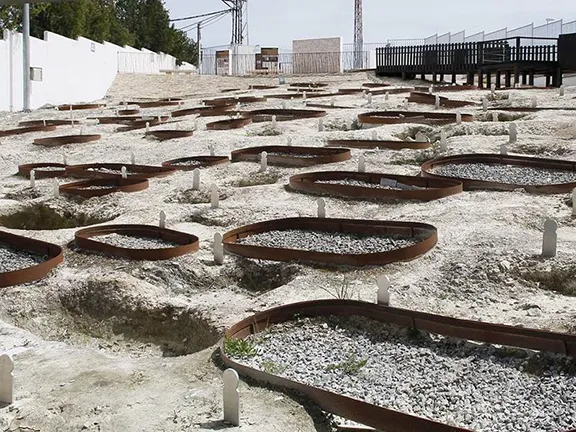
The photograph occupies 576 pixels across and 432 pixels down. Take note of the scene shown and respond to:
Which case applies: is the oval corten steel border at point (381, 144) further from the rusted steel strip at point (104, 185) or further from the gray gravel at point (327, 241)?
the gray gravel at point (327, 241)

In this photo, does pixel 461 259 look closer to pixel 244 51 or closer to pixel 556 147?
pixel 556 147

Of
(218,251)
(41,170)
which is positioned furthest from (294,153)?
(218,251)

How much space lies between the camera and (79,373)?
19.6 feet

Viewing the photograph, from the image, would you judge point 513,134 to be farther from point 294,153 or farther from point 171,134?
point 171,134

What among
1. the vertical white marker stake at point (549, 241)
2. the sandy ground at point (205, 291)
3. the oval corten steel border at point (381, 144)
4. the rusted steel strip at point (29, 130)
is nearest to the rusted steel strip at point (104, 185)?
the sandy ground at point (205, 291)

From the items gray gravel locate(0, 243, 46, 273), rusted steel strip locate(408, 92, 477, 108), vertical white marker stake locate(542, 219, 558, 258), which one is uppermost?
rusted steel strip locate(408, 92, 477, 108)

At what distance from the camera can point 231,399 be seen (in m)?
5.02

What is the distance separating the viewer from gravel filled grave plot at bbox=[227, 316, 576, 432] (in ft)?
16.9

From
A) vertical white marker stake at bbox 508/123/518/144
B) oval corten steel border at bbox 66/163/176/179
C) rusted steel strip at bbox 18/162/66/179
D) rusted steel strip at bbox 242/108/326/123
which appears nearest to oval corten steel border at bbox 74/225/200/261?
oval corten steel border at bbox 66/163/176/179

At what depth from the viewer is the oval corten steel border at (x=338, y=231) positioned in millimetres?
8320

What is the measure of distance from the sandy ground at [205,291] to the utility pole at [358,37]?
1343 inches

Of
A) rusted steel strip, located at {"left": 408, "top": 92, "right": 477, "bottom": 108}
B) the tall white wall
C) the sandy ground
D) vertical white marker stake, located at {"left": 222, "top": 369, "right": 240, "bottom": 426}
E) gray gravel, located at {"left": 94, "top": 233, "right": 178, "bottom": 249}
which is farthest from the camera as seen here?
the tall white wall

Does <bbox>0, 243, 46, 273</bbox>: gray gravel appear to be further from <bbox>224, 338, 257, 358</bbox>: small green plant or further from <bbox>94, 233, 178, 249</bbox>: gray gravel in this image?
<bbox>224, 338, 257, 358</bbox>: small green plant

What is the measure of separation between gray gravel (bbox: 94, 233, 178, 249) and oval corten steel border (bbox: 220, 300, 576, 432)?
291 cm
